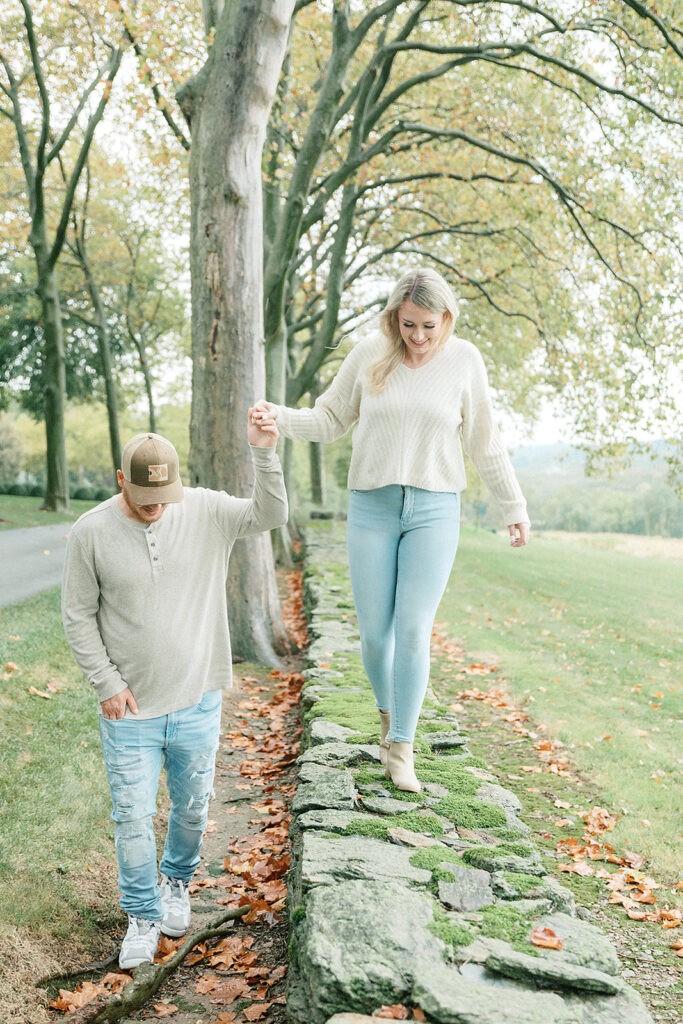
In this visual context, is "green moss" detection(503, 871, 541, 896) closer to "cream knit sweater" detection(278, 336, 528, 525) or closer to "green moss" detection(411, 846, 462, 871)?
"green moss" detection(411, 846, 462, 871)

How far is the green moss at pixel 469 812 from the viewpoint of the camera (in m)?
3.76

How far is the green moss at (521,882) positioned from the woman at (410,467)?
0.75 m

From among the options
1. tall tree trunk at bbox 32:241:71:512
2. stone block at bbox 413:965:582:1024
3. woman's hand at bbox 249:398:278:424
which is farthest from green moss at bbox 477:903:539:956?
tall tree trunk at bbox 32:241:71:512

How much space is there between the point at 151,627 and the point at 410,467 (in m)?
1.28

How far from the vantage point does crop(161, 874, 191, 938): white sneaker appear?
350 centimetres

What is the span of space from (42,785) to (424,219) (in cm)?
1622

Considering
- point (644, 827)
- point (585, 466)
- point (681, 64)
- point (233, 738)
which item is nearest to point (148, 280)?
point (585, 466)

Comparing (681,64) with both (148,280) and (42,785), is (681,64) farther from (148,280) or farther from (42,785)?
(148,280)

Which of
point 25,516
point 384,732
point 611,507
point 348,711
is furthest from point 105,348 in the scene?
point 611,507

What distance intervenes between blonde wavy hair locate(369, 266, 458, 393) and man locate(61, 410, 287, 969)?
2.11 feet

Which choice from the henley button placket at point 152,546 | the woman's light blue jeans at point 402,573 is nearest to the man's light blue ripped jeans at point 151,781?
the henley button placket at point 152,546

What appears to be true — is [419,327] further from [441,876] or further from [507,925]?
[507,925]

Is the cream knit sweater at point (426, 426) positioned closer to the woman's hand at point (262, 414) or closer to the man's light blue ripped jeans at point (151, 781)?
the woman's hand at point (262, 414)

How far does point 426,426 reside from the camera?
3588 mm
